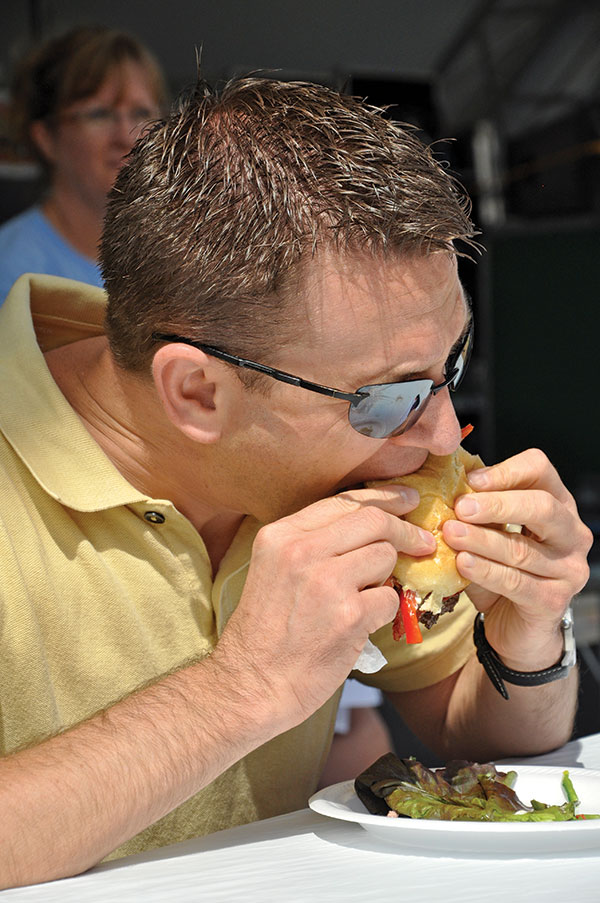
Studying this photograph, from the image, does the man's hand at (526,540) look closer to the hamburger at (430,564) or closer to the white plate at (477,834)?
the hamburger at (430,564)

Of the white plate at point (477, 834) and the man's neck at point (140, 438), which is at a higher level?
the man's neck at point (140, 438)

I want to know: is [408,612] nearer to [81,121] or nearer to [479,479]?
[479,479]

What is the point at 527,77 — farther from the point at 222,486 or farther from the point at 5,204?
the point at 222,486

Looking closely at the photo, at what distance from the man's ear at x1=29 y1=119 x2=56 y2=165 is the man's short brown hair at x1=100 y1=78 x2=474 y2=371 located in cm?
204

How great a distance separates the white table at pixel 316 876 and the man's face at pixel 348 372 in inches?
22.9

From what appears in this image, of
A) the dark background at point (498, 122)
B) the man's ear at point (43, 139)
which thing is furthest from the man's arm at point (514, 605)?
the dark background at point (498, 122)

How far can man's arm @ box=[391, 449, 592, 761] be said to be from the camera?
170cm

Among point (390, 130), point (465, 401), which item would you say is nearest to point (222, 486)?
point (390, 130)

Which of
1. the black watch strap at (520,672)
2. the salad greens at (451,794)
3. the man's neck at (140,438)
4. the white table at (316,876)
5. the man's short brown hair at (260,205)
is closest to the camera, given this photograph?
the white table at (316,876)

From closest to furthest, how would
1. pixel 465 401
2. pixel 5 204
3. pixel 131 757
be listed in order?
pixel 131 757 < pixel 5 204 < pixel 465 401

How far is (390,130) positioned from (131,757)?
1.04 meters

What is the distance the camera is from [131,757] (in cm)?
139

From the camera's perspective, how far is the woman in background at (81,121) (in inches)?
140

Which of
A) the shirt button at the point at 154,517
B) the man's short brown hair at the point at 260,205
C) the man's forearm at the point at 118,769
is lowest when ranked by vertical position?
the man's forearm at the point at 118,769
